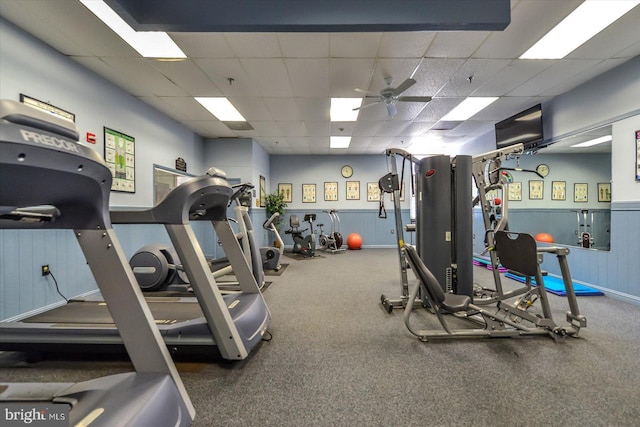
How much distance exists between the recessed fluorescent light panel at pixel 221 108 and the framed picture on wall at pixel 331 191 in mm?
3674

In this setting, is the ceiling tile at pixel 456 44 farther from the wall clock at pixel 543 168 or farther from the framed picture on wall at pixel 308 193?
the framed picture on wall at pixel 308 193

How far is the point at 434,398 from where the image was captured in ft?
4.99

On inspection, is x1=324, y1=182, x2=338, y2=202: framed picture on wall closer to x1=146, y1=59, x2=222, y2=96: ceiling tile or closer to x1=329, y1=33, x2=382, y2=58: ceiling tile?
x1=146, y1=59, x2=222, y2=96: ceiling tile

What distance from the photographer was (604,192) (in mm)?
4445

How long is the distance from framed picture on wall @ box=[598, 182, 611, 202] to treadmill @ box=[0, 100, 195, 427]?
6631 mm

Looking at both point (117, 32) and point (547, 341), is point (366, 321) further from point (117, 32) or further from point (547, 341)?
point (117, 32)

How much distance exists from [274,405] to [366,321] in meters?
1.37

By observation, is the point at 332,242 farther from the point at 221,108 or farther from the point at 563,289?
the point at 563,289

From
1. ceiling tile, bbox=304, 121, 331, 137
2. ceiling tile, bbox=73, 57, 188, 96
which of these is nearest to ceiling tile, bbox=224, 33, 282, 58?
ceiling tile, bbox=73, 57, 188, 96

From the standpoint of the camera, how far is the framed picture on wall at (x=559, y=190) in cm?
501

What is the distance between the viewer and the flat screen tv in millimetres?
4259

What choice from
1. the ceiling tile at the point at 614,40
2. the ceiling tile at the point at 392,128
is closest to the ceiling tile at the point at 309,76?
the ceiling tile at the point at 392,128

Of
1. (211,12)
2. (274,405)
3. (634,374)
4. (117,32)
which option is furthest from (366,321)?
(117,32)

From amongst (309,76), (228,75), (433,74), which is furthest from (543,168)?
(228,75)
